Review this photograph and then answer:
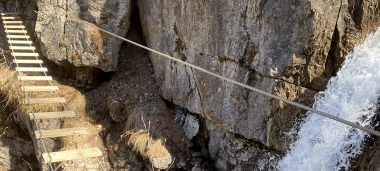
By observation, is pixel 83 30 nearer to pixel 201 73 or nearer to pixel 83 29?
pixel 83 29

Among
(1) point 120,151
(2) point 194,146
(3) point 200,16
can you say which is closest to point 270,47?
(3) point 200,16

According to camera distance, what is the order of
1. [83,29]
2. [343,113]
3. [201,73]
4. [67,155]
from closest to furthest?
[343,113] < [67,155] < [201,73] < [83,29]

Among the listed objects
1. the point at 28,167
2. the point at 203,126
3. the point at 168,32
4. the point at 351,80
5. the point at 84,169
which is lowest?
the point at 28,167

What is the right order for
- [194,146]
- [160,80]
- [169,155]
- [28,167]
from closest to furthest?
1. [169,155]
2. [194,146]
3. [160,80]
4. [28,167]

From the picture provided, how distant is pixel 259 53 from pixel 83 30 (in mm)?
4536

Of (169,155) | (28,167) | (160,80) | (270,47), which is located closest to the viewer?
(270,47)

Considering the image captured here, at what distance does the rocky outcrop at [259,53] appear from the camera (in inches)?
188

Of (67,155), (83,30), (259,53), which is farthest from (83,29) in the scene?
(259,53)

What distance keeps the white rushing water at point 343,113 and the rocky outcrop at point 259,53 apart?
160 mm

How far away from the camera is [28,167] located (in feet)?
29.7

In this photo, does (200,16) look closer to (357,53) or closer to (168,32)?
(168,32)

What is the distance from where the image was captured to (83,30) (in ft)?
26.0

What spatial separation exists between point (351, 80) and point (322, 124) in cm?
72

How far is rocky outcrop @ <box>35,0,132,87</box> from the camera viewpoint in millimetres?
7898
